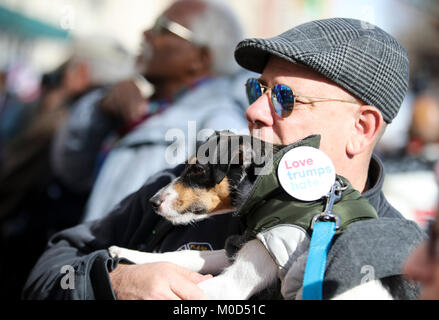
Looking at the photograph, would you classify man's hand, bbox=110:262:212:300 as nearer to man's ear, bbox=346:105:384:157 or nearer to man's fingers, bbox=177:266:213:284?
man's fingers, bbox=177:266:213:284

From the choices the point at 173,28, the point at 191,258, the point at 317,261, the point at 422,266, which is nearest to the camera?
the point at 422,266

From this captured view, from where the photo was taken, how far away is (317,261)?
120cm

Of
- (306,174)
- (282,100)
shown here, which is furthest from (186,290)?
(282,100)

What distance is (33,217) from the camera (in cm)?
457

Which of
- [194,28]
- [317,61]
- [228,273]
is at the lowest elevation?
[228,273]

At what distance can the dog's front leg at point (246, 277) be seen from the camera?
1.49 m

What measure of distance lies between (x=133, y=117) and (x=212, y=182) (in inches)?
75.8

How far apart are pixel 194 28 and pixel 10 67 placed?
7.86 meters

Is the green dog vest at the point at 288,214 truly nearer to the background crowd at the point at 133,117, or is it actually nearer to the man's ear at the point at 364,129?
the man's ear at the point at 364,129

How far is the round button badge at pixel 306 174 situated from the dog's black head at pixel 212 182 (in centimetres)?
23

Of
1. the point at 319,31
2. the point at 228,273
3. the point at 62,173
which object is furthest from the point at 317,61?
the point at 62,173

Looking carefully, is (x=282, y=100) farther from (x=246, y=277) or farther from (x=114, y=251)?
(x=114, y=251)
